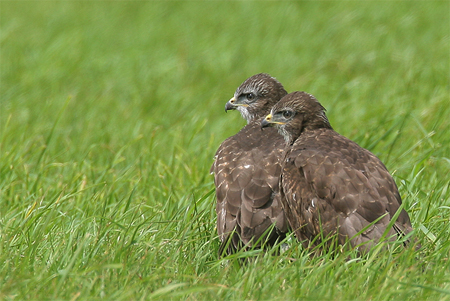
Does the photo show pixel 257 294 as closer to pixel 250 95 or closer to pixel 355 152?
pixel 355 152

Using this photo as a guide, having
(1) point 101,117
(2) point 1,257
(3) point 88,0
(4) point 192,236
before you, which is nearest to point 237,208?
(4) point 192,236

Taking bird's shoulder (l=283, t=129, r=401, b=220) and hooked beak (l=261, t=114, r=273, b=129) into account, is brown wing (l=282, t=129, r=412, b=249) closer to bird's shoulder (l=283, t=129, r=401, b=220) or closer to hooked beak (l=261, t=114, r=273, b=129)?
bird's shoulder (l=283, t=129, r=401, b=220)

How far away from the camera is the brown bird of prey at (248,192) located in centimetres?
543

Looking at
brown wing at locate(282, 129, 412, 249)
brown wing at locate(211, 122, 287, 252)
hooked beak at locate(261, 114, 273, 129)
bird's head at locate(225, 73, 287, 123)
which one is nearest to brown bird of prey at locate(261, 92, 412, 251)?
brown wing at locate(282, 129, 412, 249)

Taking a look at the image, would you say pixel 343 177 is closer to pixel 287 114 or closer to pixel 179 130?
pixel 287 114

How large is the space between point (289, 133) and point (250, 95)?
4.36 ft

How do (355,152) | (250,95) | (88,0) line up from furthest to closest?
(88,0), (250,95), (355,152)

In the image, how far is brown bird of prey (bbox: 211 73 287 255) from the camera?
5426 mm

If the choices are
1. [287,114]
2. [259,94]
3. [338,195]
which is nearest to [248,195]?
[338,195]

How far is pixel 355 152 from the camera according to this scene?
5.41 metres

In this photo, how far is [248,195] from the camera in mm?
5492

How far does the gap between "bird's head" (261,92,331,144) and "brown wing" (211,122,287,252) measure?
23 cm

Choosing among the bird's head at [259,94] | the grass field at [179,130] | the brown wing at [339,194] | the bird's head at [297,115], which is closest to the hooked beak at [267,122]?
the bird's head at [297,115]

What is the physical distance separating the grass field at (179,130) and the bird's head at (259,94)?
84 cm
